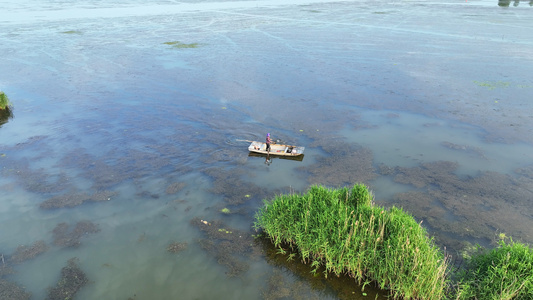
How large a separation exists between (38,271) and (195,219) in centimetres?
489

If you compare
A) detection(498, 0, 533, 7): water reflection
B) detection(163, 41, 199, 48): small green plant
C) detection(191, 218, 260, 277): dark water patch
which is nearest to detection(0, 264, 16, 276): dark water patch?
detection(191, 218, 260, 277): dark water patch

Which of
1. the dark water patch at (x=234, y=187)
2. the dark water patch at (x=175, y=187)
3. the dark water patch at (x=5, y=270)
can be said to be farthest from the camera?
the dark water patch at (x=175, y=187)

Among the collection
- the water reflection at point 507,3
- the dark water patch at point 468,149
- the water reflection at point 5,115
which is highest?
the water reflection at point 507,3

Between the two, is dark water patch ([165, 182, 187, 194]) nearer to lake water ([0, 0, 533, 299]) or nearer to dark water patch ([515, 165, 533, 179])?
lake water ([0, 0, 533, 299])

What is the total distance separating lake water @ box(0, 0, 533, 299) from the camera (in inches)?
449

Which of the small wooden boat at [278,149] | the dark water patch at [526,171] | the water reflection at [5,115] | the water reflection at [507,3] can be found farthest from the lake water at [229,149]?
the water reflection at [507,3]

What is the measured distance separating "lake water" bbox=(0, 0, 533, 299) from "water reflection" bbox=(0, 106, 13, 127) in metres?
0.62

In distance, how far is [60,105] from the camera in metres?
23.5

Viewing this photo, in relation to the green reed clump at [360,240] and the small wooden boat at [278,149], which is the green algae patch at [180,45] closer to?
the small wooden boat at [278,149]

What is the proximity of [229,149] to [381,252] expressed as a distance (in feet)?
32.2

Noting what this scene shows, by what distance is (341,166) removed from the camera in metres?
16.3

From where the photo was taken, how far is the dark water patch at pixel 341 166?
50.5ft

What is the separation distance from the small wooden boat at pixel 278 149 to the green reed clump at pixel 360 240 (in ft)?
16.2

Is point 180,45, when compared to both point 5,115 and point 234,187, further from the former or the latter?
point 234,187
